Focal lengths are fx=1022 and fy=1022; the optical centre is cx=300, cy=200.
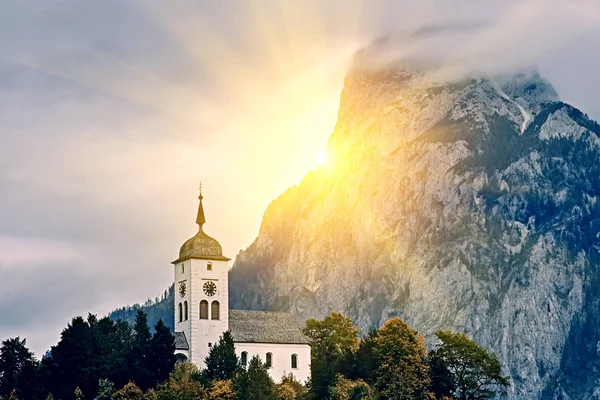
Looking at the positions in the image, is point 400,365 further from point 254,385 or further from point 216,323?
point 216,323

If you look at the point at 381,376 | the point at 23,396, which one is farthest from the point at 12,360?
the point at 381,376

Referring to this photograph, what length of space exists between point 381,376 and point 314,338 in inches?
946

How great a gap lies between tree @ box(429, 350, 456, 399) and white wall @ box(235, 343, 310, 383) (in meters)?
16.6

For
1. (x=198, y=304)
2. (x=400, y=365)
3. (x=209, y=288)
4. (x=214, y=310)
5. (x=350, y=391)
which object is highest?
(x=209, y=288)

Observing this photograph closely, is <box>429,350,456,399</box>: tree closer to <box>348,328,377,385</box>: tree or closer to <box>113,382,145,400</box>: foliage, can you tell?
<box>348,328,377,385</box>: tree

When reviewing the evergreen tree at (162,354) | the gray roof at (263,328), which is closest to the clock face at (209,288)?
the gray roof at (263,328)

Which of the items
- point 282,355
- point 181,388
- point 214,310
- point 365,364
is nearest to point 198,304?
point 214,310

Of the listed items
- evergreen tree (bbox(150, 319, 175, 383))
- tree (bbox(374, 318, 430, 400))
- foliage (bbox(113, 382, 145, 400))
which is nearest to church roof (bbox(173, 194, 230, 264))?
evergreen tree (bbox(150, 319, 175, 383))

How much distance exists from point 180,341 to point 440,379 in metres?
32.0

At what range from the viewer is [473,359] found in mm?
125812

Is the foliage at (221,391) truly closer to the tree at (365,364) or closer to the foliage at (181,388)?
the foliage at (181,388)

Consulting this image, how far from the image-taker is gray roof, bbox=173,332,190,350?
125 meters

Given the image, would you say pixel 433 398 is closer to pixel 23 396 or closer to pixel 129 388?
pixel 129 388

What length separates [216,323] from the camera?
418 feet
